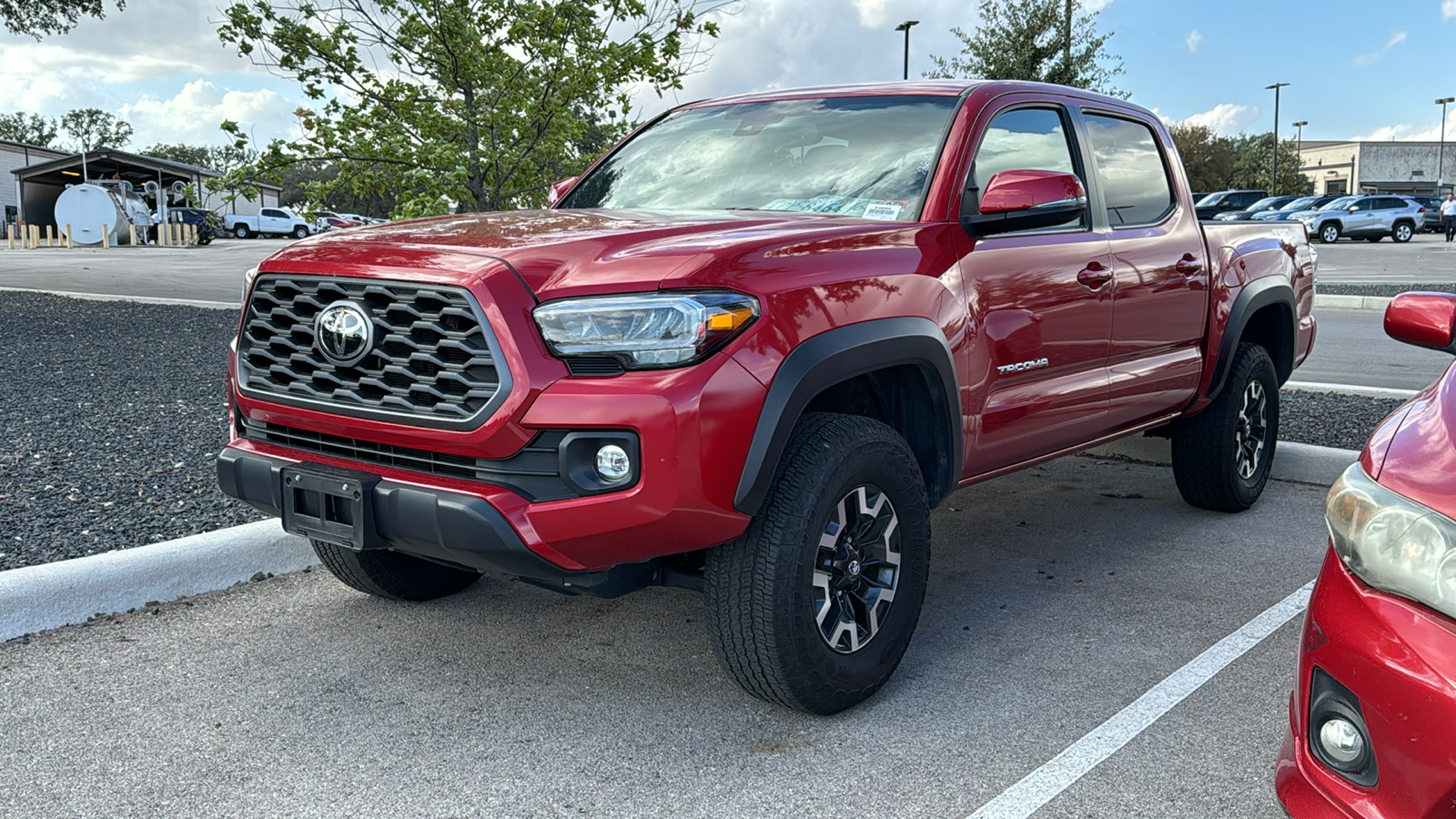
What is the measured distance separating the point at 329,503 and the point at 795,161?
198cm

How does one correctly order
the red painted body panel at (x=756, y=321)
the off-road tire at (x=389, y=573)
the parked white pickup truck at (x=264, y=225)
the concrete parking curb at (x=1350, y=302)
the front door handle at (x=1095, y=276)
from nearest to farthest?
the red painted body panel at (x=756, y=321)
the off-road tire at (x=389, y=573)
the front door handle at (x=1095, y=276)
the concrete parking curb at (x=1350, y=302)
the parked white pickup truck at (x=264, y=225)

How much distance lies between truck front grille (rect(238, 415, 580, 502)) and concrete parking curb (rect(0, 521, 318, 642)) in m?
1.32

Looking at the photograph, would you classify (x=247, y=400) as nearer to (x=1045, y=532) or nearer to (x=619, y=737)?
(x=619, y=737)

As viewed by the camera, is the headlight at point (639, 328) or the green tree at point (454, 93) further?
the green tree at point (454, 93)

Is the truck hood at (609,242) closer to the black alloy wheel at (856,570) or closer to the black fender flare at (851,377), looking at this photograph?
the black fender flare at (851,377)

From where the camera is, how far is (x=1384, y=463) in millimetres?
2180

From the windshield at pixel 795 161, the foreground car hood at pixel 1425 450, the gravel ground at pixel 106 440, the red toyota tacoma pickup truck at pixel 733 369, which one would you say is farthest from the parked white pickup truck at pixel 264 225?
the foreground car hood at pixel 1425 450

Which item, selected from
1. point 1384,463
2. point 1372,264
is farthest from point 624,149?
point 1372,264

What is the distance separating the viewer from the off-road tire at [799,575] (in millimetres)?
2965

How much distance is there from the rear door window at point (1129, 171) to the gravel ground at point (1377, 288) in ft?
43.9

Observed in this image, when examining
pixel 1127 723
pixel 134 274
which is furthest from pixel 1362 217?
pixel 1127 723

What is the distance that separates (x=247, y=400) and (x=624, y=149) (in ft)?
6.61

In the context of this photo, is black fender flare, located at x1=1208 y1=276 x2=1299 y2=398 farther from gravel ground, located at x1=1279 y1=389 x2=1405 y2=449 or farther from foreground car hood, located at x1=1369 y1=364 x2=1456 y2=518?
foreground car hood, located at x1=1369 y1=364 x2=1456 y2=518

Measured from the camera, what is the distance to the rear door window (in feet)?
15.3
